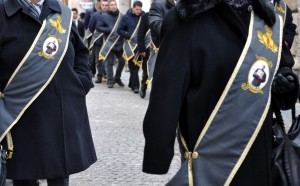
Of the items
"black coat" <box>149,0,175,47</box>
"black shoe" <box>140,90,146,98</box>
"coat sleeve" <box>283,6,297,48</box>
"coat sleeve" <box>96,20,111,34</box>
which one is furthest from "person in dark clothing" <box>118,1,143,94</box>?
"coat sleeve" <box>283,6,297,48</box>

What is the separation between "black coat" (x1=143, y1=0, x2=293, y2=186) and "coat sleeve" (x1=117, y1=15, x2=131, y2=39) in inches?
402

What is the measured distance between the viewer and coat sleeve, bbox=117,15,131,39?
1348 cm

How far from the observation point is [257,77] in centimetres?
324

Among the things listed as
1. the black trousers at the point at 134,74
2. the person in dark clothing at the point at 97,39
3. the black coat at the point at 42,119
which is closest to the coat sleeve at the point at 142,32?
the black trousers at the point at 134,74

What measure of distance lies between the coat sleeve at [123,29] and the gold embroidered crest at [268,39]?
10222 mm

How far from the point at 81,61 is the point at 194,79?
5.46 feet

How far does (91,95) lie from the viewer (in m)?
12.9

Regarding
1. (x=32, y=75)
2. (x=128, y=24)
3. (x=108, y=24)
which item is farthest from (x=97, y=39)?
(x=32, y=75)

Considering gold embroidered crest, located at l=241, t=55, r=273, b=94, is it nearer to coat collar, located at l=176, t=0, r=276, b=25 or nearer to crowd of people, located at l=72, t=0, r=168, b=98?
coat collar, located at l=176, t=0, r=276, b=25

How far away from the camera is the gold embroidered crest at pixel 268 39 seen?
10.7ft

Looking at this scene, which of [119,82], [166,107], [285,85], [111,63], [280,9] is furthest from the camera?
[119,82]

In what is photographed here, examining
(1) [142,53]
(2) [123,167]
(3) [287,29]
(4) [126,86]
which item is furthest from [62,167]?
(4) [126,86]

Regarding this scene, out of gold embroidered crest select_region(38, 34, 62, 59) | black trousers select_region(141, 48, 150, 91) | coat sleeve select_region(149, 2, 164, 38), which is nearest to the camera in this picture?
gold embroidered crest select_region(38, 34, 62, 59)

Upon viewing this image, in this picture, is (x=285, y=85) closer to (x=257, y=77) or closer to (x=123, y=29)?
(x=257, y=77)
